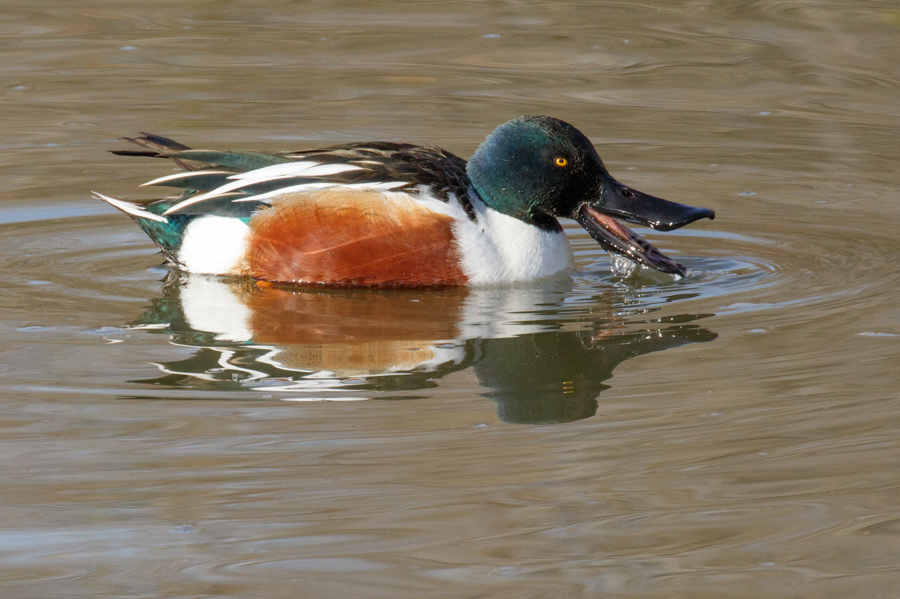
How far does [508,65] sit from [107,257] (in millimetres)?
5225

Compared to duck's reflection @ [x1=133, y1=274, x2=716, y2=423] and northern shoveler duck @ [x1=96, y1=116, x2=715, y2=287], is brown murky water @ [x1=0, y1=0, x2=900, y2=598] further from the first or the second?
northern shoveler duck @ [x1=96, y1=116, x2=715, y2=287]

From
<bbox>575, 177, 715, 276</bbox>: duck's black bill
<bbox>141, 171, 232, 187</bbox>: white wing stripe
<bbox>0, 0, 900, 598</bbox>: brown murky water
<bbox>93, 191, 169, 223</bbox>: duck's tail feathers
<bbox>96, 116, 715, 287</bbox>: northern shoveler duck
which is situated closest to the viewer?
<bbox>0, 0, 900, 598</bbox>: brown murky water

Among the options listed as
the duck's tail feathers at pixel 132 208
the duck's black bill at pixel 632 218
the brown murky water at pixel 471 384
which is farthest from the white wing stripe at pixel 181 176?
the duck's black bill at pixel 632 218

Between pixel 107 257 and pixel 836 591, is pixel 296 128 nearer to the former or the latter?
pixel 107 257

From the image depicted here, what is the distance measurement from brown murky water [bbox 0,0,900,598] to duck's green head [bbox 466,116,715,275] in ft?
0.84

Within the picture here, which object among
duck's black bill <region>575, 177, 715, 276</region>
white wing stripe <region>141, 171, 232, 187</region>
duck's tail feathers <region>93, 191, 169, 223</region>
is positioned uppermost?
white wing stripe <region>141, 171, 232, 187</region>

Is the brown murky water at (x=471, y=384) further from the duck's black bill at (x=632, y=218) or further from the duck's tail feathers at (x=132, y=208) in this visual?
the duck's tail feathers at (x=132, y=208)

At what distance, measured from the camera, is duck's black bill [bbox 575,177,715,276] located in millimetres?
6422

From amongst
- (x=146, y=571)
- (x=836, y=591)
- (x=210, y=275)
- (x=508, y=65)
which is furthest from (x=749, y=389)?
(x=508, y=65)

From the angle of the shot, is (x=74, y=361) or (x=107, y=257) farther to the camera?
(x=107, y=257)

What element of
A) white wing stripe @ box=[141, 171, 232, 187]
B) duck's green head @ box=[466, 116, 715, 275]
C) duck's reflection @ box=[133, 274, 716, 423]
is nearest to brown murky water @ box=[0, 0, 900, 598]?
duck's reflection @ box=[133, 274, 716, 423]

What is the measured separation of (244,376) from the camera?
16.3ft

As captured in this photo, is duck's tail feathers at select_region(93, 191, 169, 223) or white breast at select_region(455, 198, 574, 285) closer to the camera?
white breast at select_region(455, 198, 574, 285)

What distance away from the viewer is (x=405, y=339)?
5.53m
